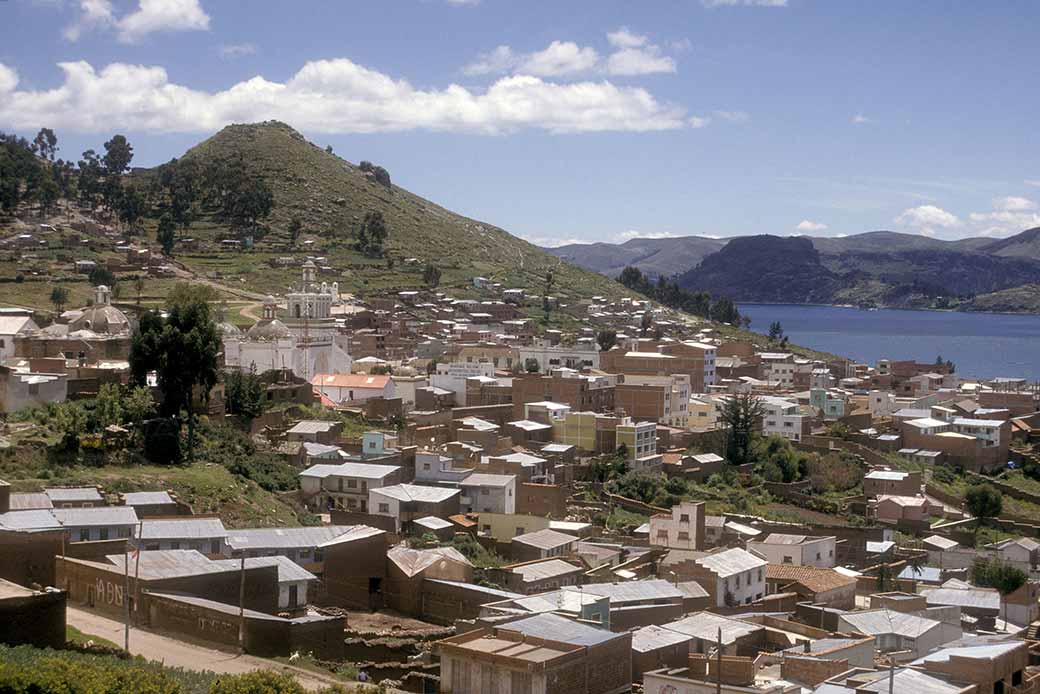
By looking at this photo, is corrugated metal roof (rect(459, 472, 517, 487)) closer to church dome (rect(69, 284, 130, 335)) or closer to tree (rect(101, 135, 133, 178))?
church dome (rect(69, 284, 130, 335))

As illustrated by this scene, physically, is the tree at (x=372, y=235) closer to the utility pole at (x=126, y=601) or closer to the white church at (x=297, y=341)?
the white church at (x=297, y=341)

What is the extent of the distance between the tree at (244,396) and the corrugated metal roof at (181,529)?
1119cm

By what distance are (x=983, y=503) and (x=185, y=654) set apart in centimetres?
2862

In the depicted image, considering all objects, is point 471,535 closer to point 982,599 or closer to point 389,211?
point 982,599

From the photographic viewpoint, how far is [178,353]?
2862 cm

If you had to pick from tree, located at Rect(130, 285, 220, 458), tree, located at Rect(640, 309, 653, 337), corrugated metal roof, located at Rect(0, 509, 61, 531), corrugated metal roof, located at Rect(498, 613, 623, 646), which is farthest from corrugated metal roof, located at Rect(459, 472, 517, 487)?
tree, located at Rect(640, 309, 653, 337)

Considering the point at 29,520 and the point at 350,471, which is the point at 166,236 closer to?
the point at 350,471

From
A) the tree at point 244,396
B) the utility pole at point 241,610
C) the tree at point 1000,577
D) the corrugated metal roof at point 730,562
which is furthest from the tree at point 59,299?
the utility pole at point 241,610

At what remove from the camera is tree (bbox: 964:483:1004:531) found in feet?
127

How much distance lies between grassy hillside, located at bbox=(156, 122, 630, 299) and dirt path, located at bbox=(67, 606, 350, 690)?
54473mm

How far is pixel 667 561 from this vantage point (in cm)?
2714

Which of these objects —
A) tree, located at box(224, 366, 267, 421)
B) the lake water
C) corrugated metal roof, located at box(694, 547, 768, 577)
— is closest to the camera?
corrugated metal roof, located at box(694, 547, 768, 577)

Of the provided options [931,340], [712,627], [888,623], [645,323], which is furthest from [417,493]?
[931,340]

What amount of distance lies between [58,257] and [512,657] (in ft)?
191
